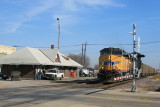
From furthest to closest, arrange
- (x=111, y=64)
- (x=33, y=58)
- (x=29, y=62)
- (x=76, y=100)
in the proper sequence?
(x=33, y=58) → (x=29, y=62) → (x=111, y=64) → (x=76, y=100)

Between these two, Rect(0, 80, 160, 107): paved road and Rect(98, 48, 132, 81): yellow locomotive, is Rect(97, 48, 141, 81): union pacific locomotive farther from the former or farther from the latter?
Rect(0, 80, 160, 107): paved road

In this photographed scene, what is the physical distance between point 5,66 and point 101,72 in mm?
24333

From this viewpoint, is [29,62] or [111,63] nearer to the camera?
[111,63]

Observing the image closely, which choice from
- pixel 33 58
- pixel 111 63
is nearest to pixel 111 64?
pixel 111 63

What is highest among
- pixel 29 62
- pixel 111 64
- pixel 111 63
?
pixel 29 62

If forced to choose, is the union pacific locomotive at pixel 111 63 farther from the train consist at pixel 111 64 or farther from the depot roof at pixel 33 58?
the depot roof at pixel 33 58

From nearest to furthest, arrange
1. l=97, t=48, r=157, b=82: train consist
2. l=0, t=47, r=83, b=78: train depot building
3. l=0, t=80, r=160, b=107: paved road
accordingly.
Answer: l=0, t=80, r=160, b=107: paved road < l=97, t=48, r=157, b=82: train consist < l=0, t=47, r=83, b=78: train depot building

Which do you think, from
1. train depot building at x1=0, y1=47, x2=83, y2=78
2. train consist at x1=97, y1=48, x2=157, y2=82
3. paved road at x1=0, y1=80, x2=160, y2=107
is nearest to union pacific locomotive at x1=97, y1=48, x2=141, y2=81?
train consist at x1=97, y1=48, x2=157, y2=82

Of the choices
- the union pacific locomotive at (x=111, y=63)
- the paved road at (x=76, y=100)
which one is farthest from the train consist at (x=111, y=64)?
the paved road at (x=76, y=100)

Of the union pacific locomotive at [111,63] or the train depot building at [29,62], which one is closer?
the union pacific locomotive at [111,63]

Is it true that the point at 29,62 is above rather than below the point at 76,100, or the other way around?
above

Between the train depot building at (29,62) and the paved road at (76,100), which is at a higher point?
the train depot building at (29,62)

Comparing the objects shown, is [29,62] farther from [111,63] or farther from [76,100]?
[76,100]

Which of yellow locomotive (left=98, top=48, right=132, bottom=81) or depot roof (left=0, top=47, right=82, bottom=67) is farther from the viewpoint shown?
depot roof (left=0, top=47, right=82, bottom=67)
